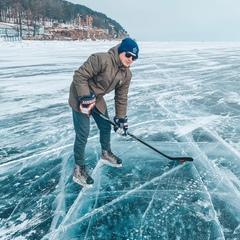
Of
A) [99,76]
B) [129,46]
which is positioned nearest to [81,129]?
[99,76]

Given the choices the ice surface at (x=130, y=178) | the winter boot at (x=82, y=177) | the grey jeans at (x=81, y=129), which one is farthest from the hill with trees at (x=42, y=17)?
the winter boot at (x=82, y=177)

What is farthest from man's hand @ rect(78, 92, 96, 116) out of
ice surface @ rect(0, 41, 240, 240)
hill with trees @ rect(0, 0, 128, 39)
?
hill with trees @ rect(0, 0, 128, 39)

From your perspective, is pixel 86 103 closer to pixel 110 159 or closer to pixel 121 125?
pixel 121 125

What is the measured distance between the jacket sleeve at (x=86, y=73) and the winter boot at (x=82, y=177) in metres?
0.92

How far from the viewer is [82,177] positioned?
290 cm

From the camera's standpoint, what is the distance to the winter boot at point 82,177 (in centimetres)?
286

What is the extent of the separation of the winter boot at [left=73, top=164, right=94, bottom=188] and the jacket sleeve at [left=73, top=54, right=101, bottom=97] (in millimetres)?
919

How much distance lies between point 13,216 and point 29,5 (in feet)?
274

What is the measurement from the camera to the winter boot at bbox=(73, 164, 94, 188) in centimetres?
286

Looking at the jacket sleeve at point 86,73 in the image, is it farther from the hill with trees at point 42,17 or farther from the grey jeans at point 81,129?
the hill with trees at point 42,17

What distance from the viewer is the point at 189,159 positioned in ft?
11.0

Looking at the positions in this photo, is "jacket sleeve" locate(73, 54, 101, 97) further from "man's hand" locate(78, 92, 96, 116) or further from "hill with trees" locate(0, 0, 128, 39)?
"hill with trees" locate(0, 0, 128, 39)

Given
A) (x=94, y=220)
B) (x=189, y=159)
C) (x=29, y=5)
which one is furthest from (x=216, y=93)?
(x=29, y=5)

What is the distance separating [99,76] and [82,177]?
1.14 meters
